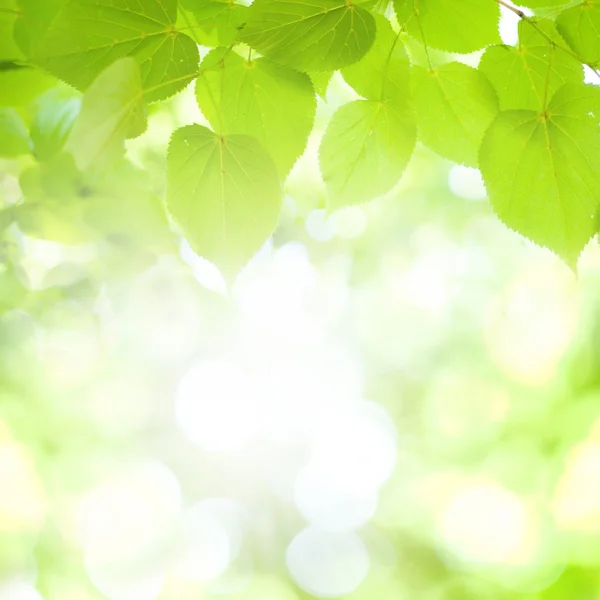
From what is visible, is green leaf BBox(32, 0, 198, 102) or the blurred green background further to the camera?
the blurred green background

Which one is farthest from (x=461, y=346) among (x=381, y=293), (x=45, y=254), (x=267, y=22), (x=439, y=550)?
(x=267, y=22)

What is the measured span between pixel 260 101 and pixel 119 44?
0.07 m

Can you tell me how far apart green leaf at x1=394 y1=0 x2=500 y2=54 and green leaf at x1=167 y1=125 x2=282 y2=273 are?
113mm

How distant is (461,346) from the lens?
8.70 ft

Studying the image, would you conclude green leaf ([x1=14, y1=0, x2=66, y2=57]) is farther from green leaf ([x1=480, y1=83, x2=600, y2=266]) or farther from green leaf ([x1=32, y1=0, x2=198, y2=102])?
green leaf ([x1=480, y1=83, x2=600, y2=266])

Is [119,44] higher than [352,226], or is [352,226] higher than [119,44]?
[352,226]

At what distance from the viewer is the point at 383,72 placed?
0.30m

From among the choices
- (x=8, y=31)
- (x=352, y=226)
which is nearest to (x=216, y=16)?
(x=8, y=31)

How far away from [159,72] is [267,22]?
6cm

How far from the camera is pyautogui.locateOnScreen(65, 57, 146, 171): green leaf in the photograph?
0.21m

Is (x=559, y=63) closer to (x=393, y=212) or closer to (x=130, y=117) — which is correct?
(x=130, y=117)

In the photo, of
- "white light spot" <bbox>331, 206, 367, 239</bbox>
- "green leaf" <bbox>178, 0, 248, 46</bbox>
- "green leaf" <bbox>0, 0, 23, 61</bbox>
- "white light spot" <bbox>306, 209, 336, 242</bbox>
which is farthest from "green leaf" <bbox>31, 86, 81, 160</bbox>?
"white light spot" <bbox>331, 206, 367, 239</bbox>

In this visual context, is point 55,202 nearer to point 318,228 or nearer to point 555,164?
point 555,164

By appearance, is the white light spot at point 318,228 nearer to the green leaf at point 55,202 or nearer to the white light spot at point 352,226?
the white light spot at point 352,226
